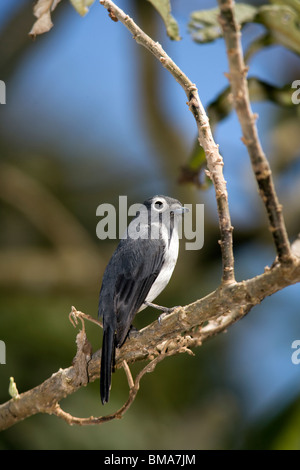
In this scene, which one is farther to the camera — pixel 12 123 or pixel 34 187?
pixel 12 123

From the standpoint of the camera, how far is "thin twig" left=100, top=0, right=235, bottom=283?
1880 millimetres

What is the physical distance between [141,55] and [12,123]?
2.08 meters

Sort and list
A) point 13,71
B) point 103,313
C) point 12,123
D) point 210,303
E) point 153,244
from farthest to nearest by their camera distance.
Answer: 1. point 12,123
2. point 13,71
3. point 153,244
4. point 103,313
5. point 210,303

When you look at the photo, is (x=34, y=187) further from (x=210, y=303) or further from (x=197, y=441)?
(x=210, y=303)

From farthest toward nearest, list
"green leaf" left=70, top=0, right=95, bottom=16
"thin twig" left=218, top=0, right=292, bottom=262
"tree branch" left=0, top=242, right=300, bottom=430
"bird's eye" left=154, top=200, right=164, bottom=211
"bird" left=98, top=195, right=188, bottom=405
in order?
"bird's eye" left=154, top=200, right=164, bottom=211 < "bird" left=98, top=195, right=188, bottom=405 < "green leaf" left=70, top=0, right=95, bottom=16 < "tree branch" left=0, top=242, right=300, bottom=430 < "thin twig" left=218, top=0, right=292, bottom=262

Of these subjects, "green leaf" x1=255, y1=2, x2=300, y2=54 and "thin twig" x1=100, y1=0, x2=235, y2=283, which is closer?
"thin twig" x1=100, y1=0, x2=235, y2=283

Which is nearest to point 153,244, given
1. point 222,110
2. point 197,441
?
point 222,110

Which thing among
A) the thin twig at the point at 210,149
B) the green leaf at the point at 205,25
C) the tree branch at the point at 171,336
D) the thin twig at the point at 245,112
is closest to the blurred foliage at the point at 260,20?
the green leaf at the point at 205,25

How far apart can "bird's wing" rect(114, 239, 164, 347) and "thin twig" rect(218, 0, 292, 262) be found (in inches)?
48.9

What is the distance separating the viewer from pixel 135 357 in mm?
2527

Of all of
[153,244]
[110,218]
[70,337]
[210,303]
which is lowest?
[210,303]

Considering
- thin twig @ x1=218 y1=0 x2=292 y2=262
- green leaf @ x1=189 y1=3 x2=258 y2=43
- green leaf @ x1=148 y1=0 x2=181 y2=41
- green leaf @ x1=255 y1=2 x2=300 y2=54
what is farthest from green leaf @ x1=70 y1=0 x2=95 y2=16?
green leaf @ x1=255 y1=2 x2=300 y2=54

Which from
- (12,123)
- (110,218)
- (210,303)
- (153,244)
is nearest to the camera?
(210,303)

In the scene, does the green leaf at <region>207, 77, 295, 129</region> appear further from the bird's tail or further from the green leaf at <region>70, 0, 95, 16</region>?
the bird's tail
